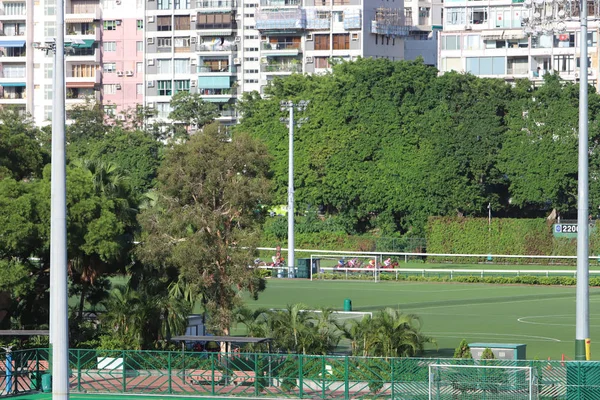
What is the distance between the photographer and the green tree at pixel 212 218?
35938mm

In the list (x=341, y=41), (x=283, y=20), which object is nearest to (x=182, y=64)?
(x=283, y=20)

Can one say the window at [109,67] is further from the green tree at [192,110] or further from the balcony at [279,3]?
the balcony at [279,3]

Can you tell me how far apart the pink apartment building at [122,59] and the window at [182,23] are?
12.0ft

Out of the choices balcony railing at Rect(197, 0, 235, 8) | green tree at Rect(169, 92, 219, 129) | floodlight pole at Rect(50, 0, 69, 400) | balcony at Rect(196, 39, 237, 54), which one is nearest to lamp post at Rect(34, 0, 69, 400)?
floodlight pole at Rect(50, 0, 69, 400)

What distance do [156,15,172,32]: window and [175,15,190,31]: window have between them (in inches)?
29.9

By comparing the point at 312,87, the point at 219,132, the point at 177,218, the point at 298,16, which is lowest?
the point at 177,218

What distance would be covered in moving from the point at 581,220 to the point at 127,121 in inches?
3661

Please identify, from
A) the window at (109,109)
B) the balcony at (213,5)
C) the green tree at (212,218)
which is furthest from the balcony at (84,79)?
the green tree at (212,218)

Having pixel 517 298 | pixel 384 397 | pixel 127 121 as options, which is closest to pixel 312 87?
pixel 127 121

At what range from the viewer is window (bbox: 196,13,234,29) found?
125 metres

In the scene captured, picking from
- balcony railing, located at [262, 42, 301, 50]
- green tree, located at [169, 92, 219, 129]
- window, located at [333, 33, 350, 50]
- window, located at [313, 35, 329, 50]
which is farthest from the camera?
balcony railing, located at [262, 42, 301, 50]

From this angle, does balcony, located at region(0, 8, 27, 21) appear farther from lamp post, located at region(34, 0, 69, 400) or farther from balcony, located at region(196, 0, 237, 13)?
lamp post, located at region(34, 0, 69, 400)

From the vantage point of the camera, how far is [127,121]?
119 metres

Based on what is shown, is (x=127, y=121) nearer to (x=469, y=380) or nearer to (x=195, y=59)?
(x=195, y=59)
